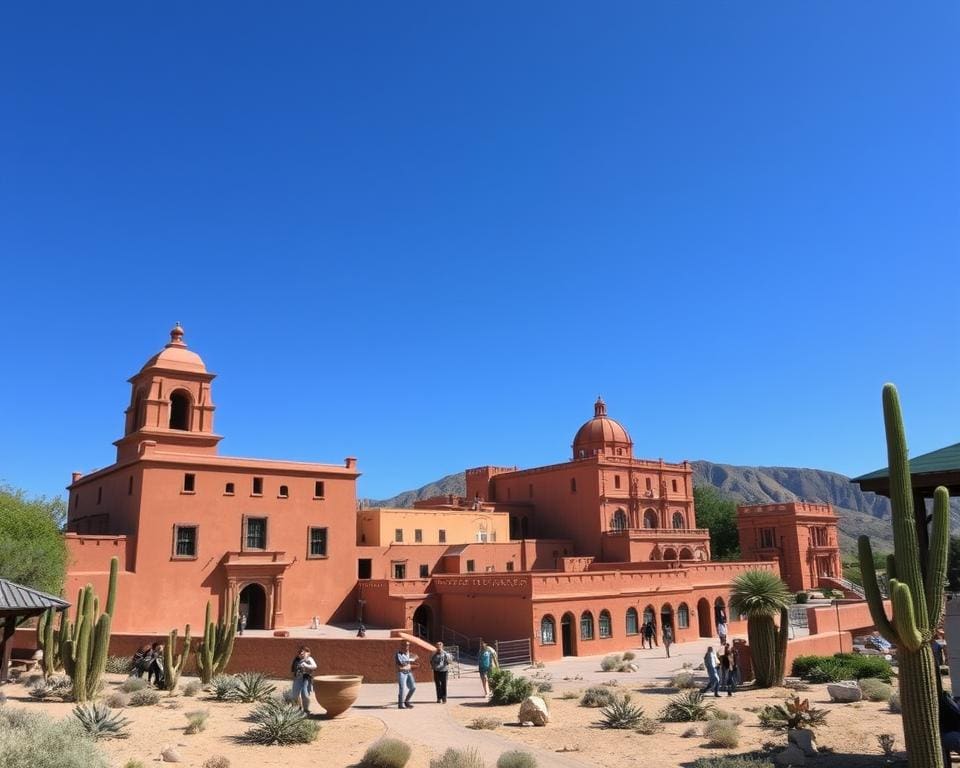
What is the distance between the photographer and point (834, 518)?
189ft

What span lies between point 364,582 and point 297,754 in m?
23.2

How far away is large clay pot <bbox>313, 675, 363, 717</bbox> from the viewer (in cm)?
1656

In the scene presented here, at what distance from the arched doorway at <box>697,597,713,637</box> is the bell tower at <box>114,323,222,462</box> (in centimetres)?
2579

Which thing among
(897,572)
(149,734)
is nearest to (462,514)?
(149,734)

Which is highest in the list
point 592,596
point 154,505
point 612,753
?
point 154,505

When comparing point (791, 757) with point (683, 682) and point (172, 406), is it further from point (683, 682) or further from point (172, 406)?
point (172, 406)

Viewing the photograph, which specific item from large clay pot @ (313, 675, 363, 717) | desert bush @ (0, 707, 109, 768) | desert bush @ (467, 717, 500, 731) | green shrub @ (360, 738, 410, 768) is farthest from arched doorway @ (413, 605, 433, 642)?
desert bush @ (0, 707, 109, 768)

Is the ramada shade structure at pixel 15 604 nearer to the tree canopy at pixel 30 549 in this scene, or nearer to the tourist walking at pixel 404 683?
the tourist walking at pixel 404 683

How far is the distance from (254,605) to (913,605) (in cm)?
2931

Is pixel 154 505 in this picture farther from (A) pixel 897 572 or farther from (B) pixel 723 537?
(B) pixel 723 537

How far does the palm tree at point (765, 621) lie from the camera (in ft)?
68.9

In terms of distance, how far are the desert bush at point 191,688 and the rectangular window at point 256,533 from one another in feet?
45.4

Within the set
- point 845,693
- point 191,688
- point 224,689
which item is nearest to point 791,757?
point 845,693

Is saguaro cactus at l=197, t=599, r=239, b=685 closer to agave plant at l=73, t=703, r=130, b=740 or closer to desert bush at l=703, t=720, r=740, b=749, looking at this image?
agave plant at l=73, t=703, r=130, b=740
